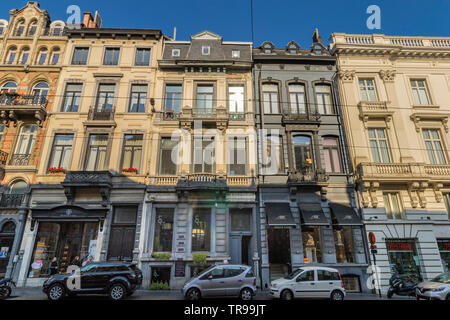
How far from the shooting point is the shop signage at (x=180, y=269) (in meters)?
14.7

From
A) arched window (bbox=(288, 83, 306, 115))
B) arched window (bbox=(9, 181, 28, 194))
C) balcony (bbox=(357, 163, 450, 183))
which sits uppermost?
arched window (bbox=(288, 83, 306, 115))

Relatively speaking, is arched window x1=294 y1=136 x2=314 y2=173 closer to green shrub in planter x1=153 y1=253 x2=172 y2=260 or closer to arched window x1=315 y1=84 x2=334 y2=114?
arched window x1=315 y1=84 x2=334 y2=114

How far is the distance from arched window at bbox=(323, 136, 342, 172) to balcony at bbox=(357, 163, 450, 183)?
5.07 ft

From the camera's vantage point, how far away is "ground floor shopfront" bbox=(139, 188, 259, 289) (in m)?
14.9

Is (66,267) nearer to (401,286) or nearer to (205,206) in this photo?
(205,206)

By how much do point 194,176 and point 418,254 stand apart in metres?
15.4

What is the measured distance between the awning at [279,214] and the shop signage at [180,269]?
19.7ft

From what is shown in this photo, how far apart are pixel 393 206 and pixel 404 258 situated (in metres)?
3.32

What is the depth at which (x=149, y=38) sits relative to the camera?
809 inches

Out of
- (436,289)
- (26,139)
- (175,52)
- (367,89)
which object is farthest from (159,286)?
(367,89)

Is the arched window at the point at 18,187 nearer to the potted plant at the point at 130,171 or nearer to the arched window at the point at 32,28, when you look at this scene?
the potted plant at the point at 130,171

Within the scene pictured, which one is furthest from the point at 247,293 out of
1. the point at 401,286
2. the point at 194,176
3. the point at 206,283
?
the point at 401,286

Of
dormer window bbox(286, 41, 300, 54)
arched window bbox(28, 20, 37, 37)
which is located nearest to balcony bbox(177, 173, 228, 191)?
dormer window bbox(286, 41, 300, 54)

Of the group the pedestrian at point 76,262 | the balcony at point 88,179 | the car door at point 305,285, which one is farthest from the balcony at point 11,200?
the car door at point 305,285
